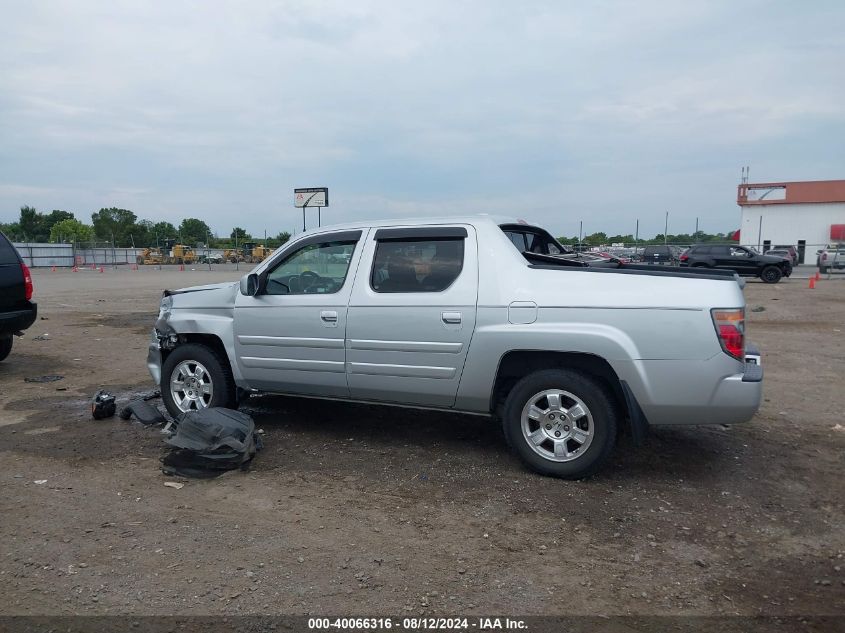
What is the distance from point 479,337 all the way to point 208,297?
266 cm

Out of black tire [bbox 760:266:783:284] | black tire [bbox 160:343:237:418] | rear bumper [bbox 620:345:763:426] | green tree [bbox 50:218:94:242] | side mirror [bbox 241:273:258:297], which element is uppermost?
green tree [bbox 50:218:94:242]

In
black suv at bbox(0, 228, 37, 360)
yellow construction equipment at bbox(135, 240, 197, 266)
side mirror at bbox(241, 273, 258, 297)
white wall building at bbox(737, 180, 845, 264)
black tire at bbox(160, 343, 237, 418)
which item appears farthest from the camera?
white wall building at bbox(737, 180, 845, 264)

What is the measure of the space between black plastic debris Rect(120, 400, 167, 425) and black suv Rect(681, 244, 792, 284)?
24.3m

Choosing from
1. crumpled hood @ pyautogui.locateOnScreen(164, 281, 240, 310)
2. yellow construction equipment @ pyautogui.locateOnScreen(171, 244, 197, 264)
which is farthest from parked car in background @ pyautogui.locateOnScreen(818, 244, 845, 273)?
yellow construction equipment @ pyautogui.locateOnScreen(171, 244, 197, 264)

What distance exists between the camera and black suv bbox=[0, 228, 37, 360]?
26.1ft

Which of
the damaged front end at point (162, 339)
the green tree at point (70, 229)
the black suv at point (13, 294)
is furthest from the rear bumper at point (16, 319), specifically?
the green tree at point (70, 229)

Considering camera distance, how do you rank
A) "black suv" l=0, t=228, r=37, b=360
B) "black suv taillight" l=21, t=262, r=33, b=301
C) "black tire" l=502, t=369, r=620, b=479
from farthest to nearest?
"black suv taillight" l=21, t=262, r=33, b=301 → "black suv" l=0, t=228, r=37, b=360 → "black tire" l=502, t=369, r=620, b=479

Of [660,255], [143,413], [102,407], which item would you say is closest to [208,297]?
[143,413]

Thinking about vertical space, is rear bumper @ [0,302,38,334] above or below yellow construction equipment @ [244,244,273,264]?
below

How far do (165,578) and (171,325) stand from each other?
307 centimetres

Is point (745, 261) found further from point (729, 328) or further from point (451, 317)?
point (451, 317)

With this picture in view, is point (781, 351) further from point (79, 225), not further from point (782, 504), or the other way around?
point (79, 225)

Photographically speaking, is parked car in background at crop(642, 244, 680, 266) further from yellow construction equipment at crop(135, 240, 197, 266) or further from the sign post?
yellow construction equipment at crop(135, 240, 197, 266)

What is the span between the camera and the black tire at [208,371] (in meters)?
5.69
